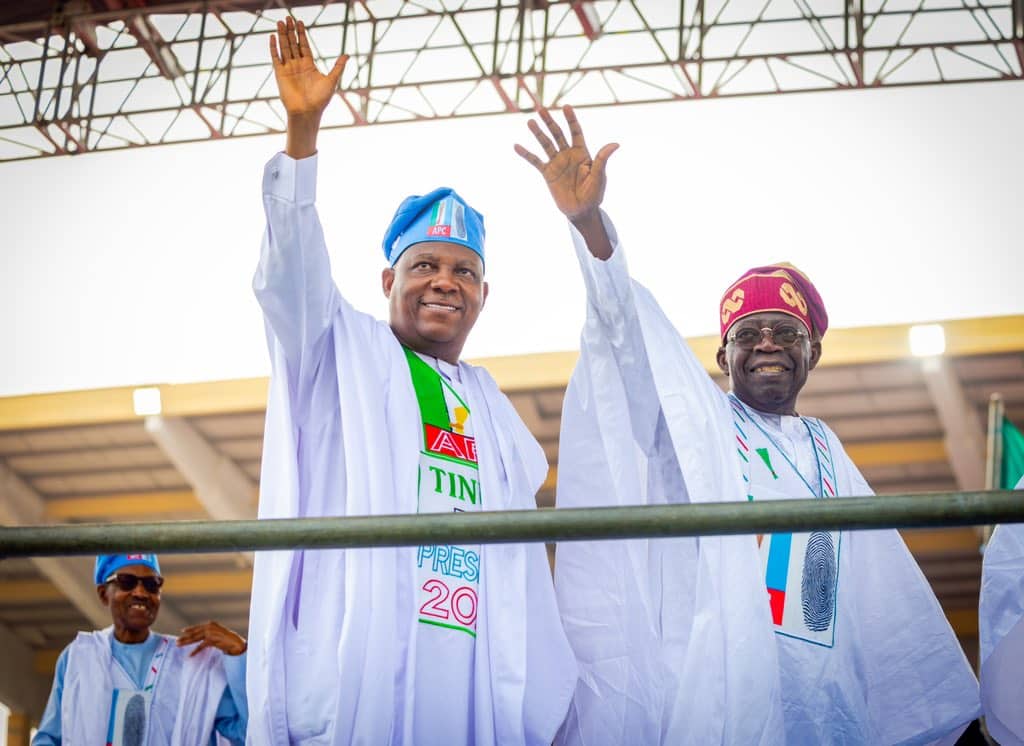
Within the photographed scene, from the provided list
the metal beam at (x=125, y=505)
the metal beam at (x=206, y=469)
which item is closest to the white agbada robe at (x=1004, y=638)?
the metal beam at (x=206, y=469)

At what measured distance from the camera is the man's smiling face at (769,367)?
3830 mm

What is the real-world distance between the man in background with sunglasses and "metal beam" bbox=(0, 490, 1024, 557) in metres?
3.16

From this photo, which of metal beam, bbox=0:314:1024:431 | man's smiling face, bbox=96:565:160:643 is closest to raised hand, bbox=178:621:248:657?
man's smiling face, bbox=96:565:160:643

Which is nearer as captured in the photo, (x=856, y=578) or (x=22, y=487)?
(x=856, y=578)

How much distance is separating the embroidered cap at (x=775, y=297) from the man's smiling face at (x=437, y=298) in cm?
82

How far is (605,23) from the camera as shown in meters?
13.4

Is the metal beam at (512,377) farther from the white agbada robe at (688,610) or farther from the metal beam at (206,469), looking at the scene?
the white agbada robe at (688,610)

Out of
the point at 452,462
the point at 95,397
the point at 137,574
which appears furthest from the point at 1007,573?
the point at 95,397

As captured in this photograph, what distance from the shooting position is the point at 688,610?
3.40 m

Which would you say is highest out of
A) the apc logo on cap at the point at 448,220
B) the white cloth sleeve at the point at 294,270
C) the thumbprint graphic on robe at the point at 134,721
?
the apc logo on cap at the point at 448,220

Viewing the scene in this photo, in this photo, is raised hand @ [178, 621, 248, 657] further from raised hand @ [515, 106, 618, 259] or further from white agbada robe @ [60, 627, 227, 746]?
raised hand @ [515, 106, 618, 259]

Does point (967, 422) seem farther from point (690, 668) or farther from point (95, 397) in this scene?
point (690, 668)

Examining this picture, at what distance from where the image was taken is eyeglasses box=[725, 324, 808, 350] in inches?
153

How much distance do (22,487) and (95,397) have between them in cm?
157
